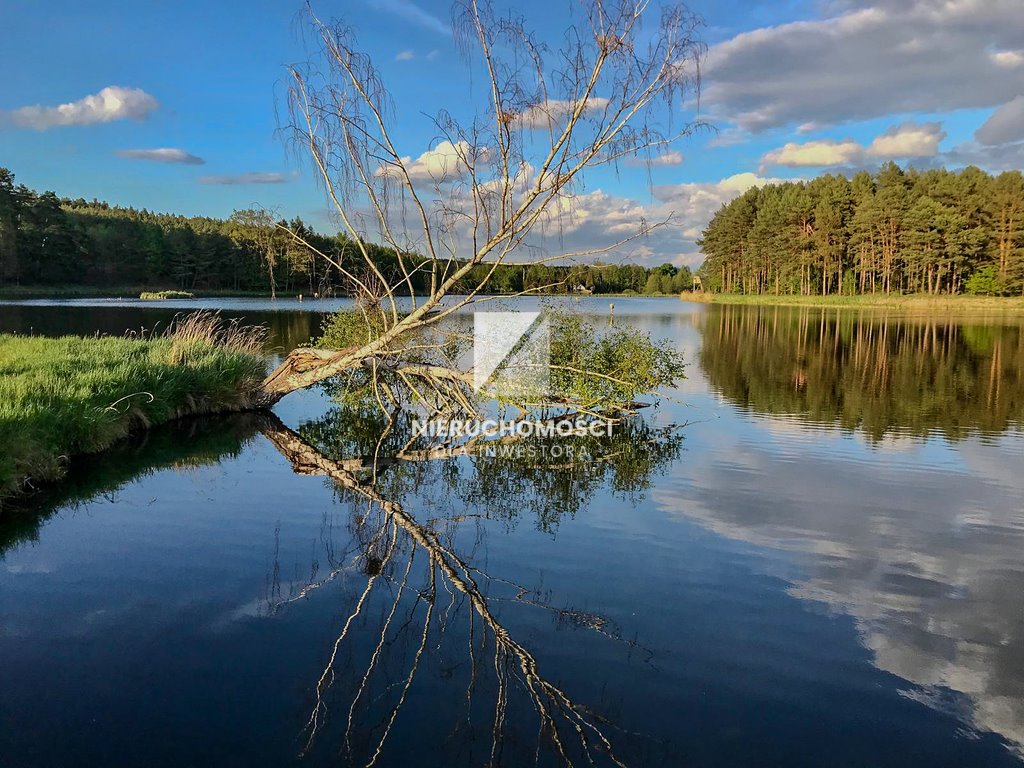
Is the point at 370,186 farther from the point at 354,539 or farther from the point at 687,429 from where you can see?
the point at 687,429

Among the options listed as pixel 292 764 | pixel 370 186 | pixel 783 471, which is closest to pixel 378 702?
pixel 292 764

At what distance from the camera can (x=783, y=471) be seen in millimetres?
11516

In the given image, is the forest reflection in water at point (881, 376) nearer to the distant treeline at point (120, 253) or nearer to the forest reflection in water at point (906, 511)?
the forest reflection in water at point (906, 511)

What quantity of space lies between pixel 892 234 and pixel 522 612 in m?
78.3

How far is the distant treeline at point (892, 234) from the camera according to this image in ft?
224

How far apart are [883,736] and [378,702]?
3.44 meters

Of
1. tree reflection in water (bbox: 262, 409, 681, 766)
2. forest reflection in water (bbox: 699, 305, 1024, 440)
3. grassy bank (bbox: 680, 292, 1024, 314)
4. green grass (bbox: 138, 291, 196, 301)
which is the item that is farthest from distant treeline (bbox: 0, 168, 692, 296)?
tree reflection in water (bbox: 262, 409, 681, 766)

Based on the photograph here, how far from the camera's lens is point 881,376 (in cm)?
2314

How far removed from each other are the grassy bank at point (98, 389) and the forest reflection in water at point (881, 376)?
13.4 metres

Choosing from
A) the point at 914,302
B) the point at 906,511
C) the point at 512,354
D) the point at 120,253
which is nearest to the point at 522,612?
the point at 906,511

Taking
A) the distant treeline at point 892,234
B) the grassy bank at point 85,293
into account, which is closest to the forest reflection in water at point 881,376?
the distant treeline at point 892,234

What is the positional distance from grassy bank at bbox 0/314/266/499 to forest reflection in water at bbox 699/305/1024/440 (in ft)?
44.1

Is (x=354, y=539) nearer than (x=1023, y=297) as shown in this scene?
Yes

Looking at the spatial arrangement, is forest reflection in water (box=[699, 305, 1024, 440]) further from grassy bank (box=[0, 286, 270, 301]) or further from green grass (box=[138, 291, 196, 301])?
grassy bank (box=[0, 286, 270, 301])
